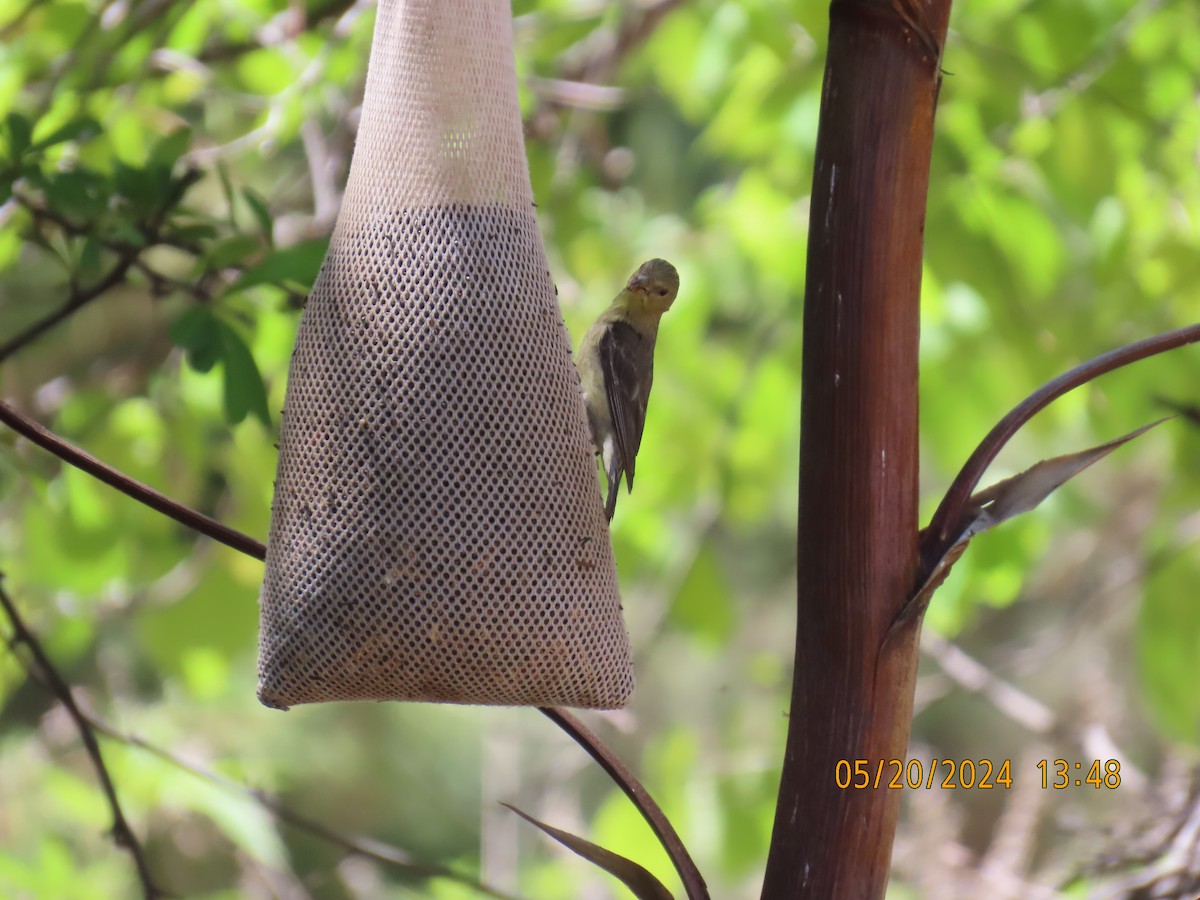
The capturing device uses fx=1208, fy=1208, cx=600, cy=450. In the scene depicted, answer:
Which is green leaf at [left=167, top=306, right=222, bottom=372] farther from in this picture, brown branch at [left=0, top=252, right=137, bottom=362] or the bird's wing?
the bird's wing

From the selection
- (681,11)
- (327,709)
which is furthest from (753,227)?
(327,709)

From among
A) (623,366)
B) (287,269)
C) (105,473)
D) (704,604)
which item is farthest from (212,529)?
(704,604)

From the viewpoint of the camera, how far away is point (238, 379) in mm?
2129

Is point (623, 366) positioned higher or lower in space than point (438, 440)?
higher

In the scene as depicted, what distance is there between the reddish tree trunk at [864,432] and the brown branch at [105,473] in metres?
0.78

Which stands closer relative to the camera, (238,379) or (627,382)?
(238,379)

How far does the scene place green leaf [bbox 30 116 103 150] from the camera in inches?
81.2

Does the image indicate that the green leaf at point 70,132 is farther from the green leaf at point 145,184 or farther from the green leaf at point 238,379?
the green leaf at point 238,379

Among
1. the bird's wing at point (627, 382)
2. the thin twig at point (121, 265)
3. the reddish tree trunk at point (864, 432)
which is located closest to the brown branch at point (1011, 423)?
the reddish tree trunk at point (864, 432)

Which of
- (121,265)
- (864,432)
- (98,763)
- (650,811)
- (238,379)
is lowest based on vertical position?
(98,763)

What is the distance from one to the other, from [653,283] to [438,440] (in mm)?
1099

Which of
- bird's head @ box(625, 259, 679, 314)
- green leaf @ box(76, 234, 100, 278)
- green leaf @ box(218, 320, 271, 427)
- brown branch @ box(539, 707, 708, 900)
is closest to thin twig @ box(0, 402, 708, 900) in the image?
brown branch @ box(539, 707, 708, 900)

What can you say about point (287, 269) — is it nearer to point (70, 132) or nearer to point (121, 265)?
point (121, 265)

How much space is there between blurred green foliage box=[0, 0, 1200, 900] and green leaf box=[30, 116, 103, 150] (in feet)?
0.04
